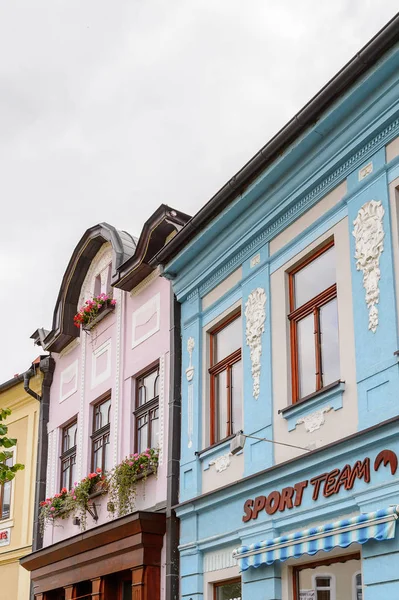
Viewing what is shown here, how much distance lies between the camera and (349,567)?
1045 cm

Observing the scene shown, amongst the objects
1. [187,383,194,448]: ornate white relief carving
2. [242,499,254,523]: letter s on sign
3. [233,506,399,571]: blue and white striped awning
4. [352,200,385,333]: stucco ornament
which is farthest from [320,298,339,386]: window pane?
[187,383,194,448]: ornate white relief carving

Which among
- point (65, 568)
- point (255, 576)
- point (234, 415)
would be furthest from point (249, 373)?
point (65, 568)

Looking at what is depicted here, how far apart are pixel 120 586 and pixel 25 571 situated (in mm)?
4756

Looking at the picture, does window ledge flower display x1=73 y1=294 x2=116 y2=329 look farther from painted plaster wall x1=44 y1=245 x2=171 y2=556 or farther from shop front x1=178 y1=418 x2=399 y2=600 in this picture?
shop front x1=178 y1=418 x2=399 y2=600

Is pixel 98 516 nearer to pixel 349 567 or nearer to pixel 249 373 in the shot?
pixel 249 373

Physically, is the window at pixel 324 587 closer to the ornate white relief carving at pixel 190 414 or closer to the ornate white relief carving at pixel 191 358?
the ornate white relief carving at pixel 190 414

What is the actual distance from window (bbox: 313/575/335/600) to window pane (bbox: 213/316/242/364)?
378cm

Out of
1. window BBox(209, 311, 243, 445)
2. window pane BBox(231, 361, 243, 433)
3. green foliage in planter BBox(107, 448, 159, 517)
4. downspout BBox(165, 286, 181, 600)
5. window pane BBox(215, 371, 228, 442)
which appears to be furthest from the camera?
green foliage in planter BBox(107, 448, 159, 517)

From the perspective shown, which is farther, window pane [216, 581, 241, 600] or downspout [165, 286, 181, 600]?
downspout [165, 286, 181, 600]

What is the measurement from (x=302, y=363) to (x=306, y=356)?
12 centimetres

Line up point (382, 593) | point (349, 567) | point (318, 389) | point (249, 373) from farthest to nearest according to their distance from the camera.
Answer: point (249, 373) < point (318, 389) < point (349, 567) < point (382, 593)

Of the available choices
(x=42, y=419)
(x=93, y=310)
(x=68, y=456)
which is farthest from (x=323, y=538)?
(x=42, y=419)

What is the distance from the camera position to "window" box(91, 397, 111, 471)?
17.3 meters

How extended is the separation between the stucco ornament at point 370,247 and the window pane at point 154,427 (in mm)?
5864
